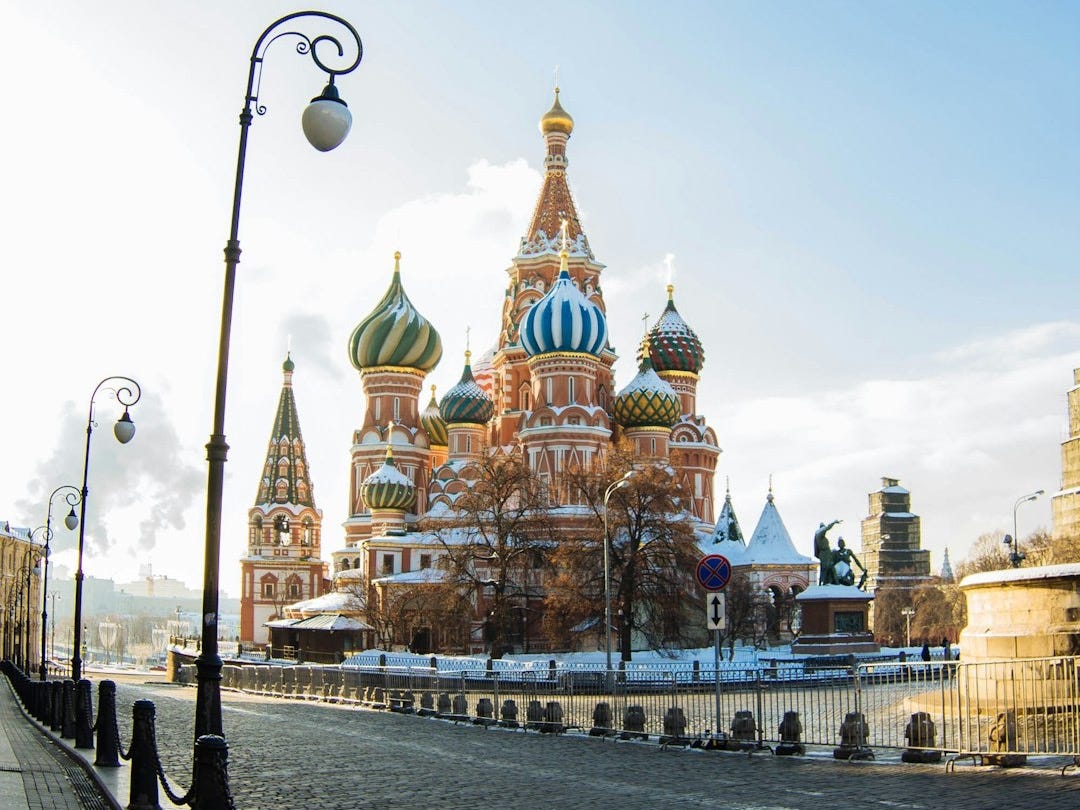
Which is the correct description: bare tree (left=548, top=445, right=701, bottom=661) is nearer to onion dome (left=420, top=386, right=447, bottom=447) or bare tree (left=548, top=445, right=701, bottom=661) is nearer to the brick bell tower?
onion dome (left=420, top=386, right=447, bottom=447)

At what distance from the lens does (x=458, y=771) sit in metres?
15.4

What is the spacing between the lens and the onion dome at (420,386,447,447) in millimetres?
75250

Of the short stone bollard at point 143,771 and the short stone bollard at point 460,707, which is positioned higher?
the short stone bollard at point 143,771

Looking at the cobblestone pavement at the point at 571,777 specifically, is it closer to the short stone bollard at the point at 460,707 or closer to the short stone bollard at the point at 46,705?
the short stone bollard at the point at 46,705

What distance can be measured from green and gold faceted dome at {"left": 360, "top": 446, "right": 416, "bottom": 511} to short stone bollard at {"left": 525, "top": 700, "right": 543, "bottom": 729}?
139 ft

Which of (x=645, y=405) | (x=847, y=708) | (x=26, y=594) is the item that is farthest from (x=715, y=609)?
(x=26, y=594)

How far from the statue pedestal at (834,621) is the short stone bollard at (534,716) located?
24.0 m

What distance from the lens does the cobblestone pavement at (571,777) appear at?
40.0 feet

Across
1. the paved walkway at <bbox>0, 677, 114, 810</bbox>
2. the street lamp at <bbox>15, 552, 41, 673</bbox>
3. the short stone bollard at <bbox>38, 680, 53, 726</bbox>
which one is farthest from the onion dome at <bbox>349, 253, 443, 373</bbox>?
the paved walkway at <bbox>0, 677, 114, 810</bbox>

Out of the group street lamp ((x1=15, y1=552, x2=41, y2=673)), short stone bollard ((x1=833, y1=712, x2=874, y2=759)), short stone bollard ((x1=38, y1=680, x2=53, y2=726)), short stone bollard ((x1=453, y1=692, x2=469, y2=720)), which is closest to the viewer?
short stone bollard ((x1=833, y1=712, x2=874, y2=759))

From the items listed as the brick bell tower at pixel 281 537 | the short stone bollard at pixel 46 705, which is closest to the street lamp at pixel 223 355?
the short stone bollard at pixel 46 705

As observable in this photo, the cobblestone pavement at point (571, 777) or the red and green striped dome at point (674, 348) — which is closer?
the cobblestone pavement at point (571, 777)

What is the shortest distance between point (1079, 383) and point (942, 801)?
8636 centimetres

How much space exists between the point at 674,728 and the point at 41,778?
8662 millimetres
